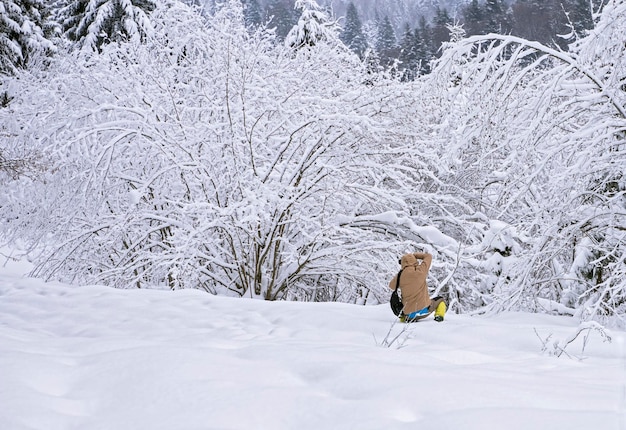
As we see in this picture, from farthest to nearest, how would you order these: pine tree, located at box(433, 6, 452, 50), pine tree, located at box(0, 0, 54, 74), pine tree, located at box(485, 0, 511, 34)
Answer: pine tree, located at box(485, 0, 511, 34), pine tree, located at box(433, 6, 452, 50), pine tree, located at box(0, 0, 54, 74)

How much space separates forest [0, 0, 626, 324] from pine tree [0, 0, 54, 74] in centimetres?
945

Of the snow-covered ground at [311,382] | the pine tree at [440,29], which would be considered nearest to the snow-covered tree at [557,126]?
the snow-covered ground at [311,382]

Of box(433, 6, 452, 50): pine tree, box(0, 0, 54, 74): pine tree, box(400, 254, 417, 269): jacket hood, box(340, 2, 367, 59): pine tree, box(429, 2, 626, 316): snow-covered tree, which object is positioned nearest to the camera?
box(429, 2, 626, 316): snow-covered tree

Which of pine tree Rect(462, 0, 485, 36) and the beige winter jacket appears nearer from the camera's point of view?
the beige winter jacket

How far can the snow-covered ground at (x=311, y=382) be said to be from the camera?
2.03 m

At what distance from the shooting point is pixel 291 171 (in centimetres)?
821

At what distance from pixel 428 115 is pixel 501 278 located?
3777mm

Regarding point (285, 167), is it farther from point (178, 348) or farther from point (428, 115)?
point (178, 348)

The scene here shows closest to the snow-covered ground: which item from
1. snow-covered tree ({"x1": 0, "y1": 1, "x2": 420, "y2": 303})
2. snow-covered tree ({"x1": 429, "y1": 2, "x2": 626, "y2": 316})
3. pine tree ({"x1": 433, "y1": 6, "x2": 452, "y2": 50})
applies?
snow-covered tree ({"x1": 429, "y1": 2, "x2": 626, "y2": 316})

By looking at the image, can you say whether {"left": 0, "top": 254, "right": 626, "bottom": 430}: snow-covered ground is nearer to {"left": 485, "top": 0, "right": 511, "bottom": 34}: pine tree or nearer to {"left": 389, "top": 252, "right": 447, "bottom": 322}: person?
{"left": 389, "top": 252, "right": 447, "bottom": 322}: person

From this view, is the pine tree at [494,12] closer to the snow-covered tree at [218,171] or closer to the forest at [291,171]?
the forest at [291,171]

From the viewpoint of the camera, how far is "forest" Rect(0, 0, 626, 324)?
5609 mm

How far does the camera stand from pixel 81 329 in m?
4.66

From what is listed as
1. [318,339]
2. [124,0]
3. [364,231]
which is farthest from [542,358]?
[124,0]
